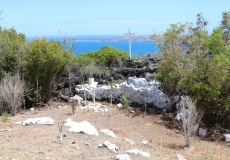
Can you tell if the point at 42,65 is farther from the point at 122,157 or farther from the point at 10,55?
the point at 122,157

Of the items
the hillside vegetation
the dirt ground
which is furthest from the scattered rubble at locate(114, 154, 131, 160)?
the hillside vegetation

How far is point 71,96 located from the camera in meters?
12.9

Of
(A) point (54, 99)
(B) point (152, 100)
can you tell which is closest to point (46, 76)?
(A) point (54, 99)

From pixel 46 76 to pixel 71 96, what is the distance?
3.89 ft

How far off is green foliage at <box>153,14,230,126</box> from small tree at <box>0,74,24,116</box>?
12.5 ft

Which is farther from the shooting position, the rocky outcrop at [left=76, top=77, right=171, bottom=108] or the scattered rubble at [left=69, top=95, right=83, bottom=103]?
the scattered rubble at [left=69, top=95, right=83, bottom=103]

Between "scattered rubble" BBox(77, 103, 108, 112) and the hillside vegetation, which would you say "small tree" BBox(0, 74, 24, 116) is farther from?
"scattered rubble" BBox(77, 103, 108, 112)

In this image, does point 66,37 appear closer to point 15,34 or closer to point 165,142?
point 15,34

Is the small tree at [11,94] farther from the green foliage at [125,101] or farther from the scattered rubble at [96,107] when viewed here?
the green foliage at [125,101]

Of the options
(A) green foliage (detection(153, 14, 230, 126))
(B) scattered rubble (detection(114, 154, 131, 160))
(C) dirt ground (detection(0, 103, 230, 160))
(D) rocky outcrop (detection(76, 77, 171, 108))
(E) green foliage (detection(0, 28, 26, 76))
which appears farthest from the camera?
(E) green foliage (detection(0, 28, 26, 76))

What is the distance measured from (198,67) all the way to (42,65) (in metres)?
4.42

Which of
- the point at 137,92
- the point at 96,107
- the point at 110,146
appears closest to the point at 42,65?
the point at 96,107

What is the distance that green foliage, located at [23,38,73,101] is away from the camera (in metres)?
11.8

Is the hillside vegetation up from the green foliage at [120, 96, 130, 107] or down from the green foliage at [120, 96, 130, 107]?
up
